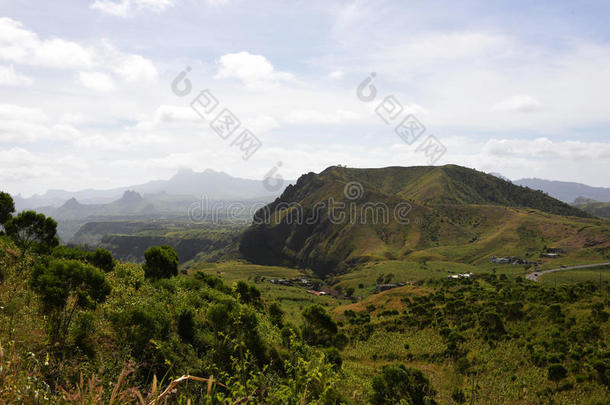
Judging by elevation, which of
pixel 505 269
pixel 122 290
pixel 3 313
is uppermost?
pixel 3 313

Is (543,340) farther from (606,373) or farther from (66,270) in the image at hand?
(66,270)

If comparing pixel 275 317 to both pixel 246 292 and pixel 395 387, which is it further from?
pixel 395 387

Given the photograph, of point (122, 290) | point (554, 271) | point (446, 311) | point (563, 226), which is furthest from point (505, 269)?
point (122, 290)

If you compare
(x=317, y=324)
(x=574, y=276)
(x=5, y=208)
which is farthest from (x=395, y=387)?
(x=574, y=276)

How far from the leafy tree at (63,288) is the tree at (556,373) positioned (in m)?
44.5

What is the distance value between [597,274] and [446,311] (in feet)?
328

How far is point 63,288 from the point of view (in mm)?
15891

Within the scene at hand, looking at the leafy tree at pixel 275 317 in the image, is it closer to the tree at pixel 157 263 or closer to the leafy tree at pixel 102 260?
the tree at pixel 157 263

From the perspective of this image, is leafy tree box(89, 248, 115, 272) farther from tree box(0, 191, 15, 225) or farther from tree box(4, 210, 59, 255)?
tree box(0, 191, 15, 225)

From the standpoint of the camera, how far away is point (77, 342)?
579 inches

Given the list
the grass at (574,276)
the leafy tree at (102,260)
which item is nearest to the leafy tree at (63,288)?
the leafy tree at (102,260)

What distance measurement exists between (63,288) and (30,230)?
2410 centimetres

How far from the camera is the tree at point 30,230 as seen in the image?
3319 centimetres

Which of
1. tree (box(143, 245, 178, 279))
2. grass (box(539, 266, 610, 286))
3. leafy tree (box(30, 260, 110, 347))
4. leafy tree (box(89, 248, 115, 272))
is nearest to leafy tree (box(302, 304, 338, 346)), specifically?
tree (box(143, 245, 178, 279))
